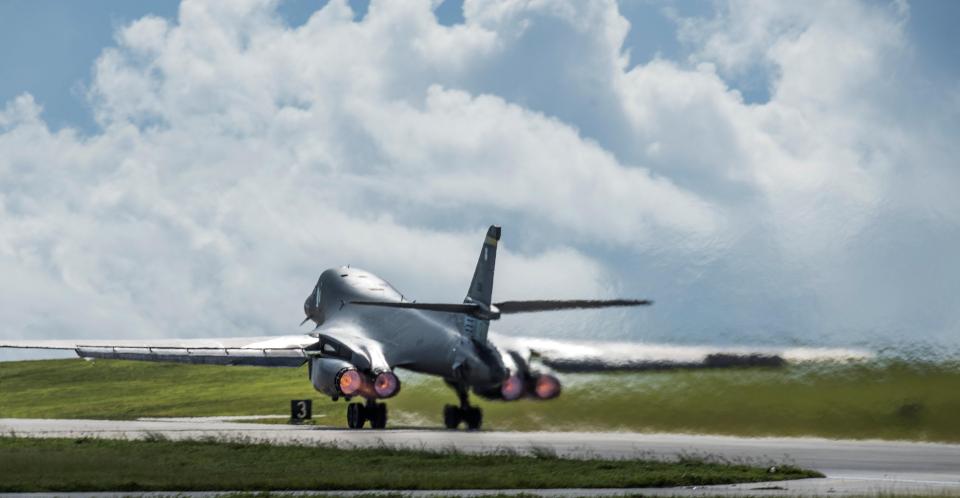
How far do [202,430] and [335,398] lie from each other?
5511 millimetres

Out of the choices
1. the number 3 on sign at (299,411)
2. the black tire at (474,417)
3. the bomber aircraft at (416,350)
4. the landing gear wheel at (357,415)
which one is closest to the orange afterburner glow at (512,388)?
the bomber aircraft at (416,350)

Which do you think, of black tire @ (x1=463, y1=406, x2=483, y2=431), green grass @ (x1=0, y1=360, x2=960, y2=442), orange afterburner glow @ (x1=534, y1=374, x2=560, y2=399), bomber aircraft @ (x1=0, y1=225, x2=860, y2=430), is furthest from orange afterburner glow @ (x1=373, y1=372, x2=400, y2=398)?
orange afterburner glow @ (x1=534, y1=374, x2=560, y2=399)

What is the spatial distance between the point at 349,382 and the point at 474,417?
5.32 meters

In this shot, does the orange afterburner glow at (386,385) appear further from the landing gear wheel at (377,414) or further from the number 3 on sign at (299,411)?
the number 3 on sign at (299,411)

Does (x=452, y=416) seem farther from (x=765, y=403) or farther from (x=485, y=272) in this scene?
(x=765, y=403)

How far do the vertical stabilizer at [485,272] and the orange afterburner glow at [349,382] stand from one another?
673cm

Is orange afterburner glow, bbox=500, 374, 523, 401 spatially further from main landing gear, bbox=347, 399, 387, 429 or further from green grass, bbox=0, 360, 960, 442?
main landing gear, bbox=347, 399, 387, 429

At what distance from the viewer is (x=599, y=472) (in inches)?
1259

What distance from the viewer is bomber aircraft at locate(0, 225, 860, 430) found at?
147ft

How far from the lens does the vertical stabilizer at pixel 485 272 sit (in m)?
51.0

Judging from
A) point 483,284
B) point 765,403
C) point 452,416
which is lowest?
point 765,403

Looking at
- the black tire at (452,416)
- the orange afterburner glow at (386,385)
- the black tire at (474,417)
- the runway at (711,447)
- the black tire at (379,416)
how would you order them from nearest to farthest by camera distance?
the runway at (711,447) → the black tire at (474,417) → the black tire at (452,416) → the orange afterburner glow at (386,385) → the black tire at (379,416)

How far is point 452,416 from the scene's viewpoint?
54.3 meters

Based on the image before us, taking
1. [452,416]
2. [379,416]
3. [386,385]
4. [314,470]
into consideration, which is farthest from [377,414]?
[314,470]
